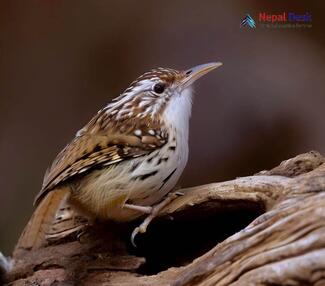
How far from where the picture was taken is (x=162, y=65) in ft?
6.88

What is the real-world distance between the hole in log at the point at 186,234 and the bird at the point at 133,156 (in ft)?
0.34

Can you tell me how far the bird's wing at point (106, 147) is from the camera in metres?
1.73

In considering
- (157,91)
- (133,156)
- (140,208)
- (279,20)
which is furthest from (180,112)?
(279,20)

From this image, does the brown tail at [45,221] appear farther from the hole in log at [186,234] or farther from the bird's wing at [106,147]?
the hole in log at [186,234]

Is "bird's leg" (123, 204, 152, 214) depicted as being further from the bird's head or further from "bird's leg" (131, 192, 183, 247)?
the bird's head

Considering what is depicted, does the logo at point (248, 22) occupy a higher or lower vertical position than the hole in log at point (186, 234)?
higher

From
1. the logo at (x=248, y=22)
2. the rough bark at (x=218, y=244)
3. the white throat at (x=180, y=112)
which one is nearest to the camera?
the rough bark at (x=218, y=244)

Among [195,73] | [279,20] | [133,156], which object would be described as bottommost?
[133,156]

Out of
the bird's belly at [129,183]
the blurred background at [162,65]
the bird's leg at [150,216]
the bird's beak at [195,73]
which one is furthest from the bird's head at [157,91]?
the bird's leg at [150,216]

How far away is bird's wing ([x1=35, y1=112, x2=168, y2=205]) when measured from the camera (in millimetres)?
1734

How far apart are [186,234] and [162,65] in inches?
26.0

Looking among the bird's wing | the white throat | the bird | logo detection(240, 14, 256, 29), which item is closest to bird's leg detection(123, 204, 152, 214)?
the bird

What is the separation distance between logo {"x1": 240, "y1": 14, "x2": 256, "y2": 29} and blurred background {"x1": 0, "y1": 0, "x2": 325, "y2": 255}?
20 mm

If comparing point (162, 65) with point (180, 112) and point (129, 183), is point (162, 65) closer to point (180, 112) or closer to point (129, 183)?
point (180, 112)
